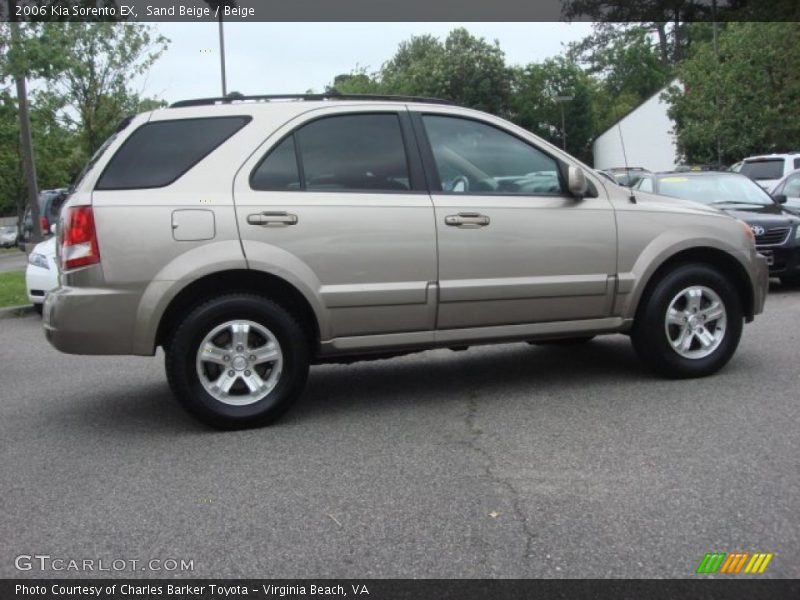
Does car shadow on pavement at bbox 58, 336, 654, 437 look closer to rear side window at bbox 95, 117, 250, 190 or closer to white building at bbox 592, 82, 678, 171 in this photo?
rear side window at bbox 95, 117, 250, 190

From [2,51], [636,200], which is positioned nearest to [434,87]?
[2,51]

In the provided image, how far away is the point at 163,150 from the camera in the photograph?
4797 mm

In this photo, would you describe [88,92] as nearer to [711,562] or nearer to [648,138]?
[711,562]

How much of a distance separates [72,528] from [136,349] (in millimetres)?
1371

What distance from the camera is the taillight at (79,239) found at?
14.8ft

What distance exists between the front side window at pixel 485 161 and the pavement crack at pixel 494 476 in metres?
1.44

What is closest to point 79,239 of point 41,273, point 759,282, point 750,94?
point 759,282

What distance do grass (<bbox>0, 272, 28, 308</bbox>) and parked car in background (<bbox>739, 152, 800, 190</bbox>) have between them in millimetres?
15487

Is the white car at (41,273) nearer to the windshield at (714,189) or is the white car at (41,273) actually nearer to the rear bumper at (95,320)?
the rear bumper at (95,320)

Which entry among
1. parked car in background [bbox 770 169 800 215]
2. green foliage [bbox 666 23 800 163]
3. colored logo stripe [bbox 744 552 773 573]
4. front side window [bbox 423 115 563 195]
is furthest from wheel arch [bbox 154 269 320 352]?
green foliage [bbox 666 23 800 163]

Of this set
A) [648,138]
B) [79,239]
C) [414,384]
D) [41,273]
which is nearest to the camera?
[79,239]

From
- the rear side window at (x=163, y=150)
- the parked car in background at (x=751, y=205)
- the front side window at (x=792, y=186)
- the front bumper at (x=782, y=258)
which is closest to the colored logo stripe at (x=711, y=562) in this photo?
the rear side window at (x=163, y=150)

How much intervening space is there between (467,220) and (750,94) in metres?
25.4
